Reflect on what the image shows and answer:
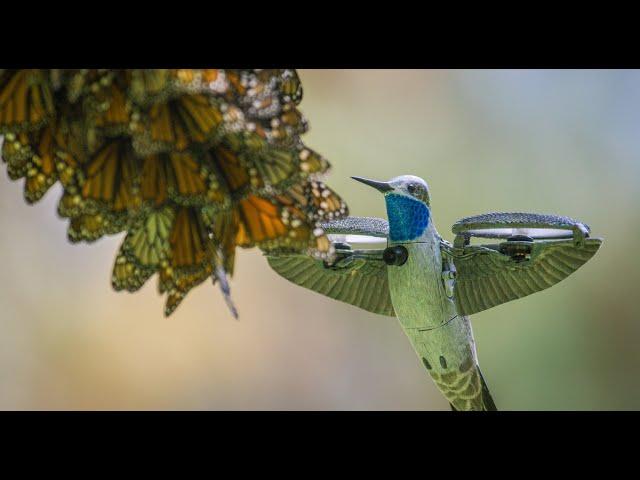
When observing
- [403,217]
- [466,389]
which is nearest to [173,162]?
[403,217]

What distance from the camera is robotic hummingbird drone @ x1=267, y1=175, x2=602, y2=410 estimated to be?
1121 millimetres

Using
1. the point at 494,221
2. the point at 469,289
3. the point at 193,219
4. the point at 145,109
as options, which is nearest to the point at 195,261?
the point at 193,219

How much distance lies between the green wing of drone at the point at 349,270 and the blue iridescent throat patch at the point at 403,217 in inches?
0.8

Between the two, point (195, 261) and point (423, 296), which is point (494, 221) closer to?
point (423, 296)

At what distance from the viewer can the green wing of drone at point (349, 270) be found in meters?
1.13

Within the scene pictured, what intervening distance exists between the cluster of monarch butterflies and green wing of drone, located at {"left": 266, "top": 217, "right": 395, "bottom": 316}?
0.89 feet

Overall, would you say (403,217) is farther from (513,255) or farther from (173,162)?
(173,162)

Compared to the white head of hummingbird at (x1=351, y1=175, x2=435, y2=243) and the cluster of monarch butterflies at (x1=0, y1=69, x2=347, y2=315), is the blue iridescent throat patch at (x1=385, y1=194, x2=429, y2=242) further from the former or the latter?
the cluster of monarch butterflies at (x1=0, y1=69, x2=347, y2=315)

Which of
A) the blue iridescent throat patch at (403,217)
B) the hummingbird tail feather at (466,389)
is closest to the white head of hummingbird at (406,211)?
the blue iridescent throat patch at (403,217)

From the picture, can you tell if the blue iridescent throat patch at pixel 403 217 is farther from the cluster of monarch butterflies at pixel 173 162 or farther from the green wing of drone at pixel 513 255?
the cluster of monarch butterflies at pixel 173 162

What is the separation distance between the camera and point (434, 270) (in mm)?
1155

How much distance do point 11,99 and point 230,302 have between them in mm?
283

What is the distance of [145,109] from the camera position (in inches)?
Result: 28.2

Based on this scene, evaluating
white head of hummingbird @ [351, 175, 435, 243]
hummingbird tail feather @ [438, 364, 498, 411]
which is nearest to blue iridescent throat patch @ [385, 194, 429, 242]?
white head of hummingbird @ [351, 175, 435, 243]
